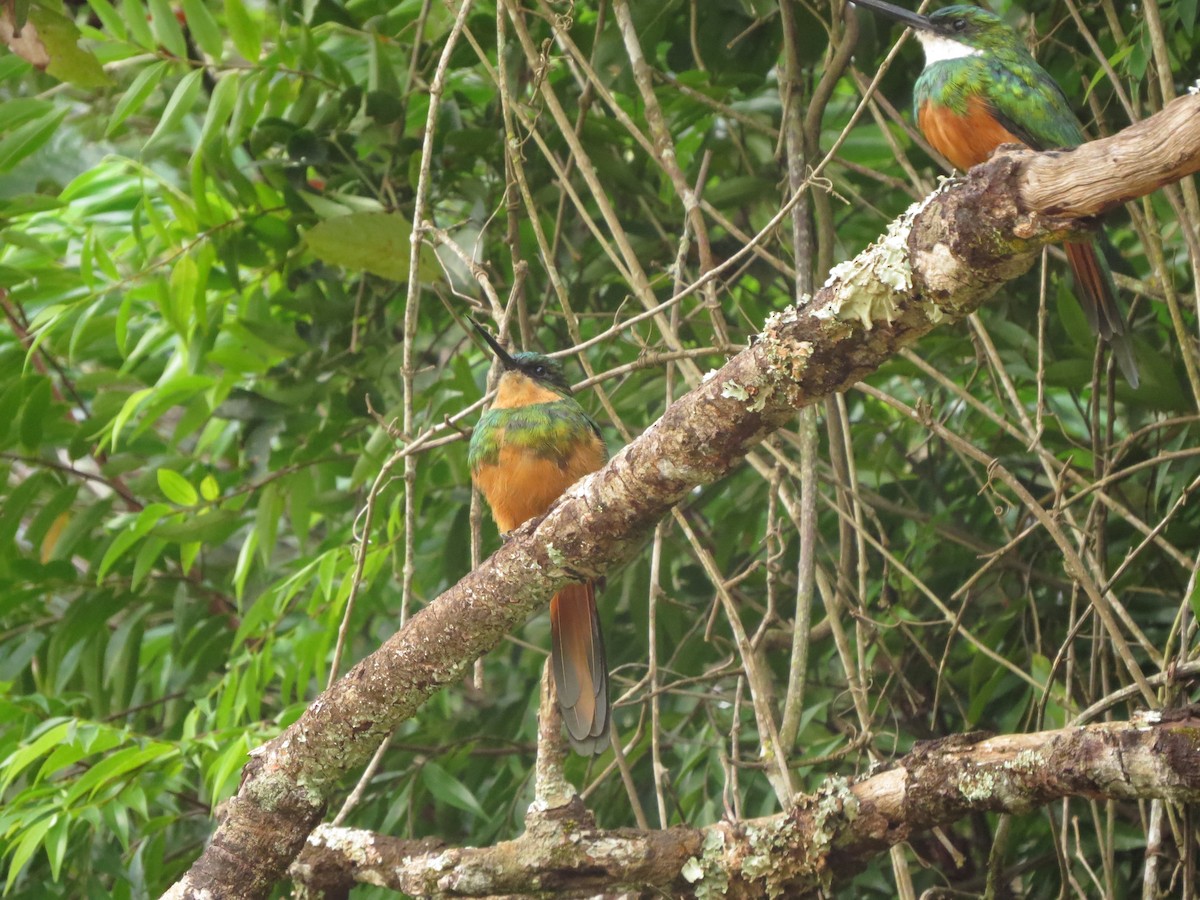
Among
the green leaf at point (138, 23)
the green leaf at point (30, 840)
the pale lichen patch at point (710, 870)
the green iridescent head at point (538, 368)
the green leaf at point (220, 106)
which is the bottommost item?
the green leaf at point (30, 840)

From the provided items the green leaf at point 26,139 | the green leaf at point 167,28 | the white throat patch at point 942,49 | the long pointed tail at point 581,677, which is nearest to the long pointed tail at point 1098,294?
the white throat patch at point 942,49

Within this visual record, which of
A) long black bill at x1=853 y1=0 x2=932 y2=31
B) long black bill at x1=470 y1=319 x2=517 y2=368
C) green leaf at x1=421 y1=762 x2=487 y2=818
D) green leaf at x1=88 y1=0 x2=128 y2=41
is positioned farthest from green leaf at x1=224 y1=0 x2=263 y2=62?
green leaf at x1=421 y1=762 x2=487 y2=818

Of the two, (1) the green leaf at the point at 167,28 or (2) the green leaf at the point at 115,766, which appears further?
(1) the green leaf at the point at 167,28

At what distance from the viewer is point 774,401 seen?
1.58 metres

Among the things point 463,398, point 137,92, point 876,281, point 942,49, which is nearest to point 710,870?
point 876,281

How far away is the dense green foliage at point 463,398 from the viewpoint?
2891mm

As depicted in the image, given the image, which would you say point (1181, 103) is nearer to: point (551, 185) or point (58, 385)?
point (551, 185)

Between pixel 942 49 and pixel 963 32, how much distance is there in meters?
0.06

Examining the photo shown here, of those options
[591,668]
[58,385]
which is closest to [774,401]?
[591,668]

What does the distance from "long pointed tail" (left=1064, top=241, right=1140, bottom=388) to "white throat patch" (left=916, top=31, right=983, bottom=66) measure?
0.54 metres

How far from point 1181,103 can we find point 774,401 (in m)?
0.56

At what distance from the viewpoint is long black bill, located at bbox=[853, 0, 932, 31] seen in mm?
2705

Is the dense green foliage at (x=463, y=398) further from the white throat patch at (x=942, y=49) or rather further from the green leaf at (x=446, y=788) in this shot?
the white throat patch at (x=942, y=49)

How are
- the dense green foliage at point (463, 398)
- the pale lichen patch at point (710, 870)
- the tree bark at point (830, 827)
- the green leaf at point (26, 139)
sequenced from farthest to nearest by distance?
1. the green leaf at point (26, 139)
2. the dense green foliage at point (463, 398)
3. the pale lichen patch at point (710, 870)
4. the tree bark at point (830, 827)
